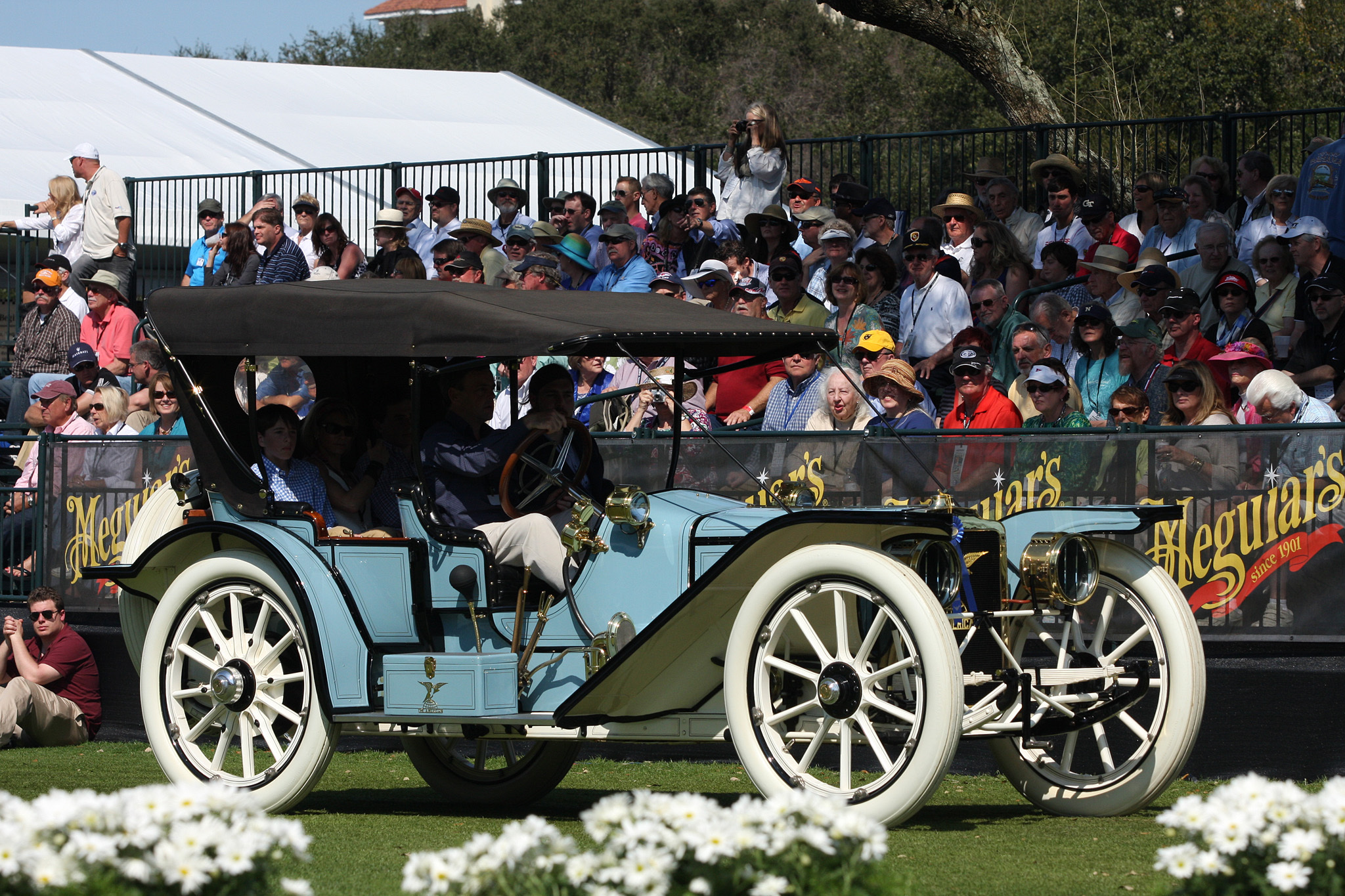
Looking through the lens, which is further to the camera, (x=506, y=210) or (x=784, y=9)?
(x=784, y=9)

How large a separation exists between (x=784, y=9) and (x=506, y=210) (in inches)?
1894

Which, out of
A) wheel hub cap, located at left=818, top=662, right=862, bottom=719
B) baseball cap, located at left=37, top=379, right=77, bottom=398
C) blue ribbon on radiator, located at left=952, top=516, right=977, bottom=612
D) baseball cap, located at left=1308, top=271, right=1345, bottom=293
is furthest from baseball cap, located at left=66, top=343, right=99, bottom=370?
wheel hub cap, located at left=818, top=662, right=862, bottom=719

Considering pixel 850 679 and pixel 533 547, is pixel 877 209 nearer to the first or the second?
pixel 533 547

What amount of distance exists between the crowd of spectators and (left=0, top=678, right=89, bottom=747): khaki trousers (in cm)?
186

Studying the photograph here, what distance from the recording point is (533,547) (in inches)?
279

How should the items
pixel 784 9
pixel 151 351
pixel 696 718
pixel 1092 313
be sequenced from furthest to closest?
pixel 784 9, pixel 151 351, pixel 1092 313, pixel 696 718

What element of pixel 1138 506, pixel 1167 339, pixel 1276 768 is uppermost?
pixel 1167 339

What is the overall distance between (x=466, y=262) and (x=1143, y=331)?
5635 mm

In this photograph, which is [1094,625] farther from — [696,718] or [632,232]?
[632,232]

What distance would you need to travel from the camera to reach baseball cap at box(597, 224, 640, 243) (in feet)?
44.8

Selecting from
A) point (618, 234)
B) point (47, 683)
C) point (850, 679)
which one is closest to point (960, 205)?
point (618, 234)

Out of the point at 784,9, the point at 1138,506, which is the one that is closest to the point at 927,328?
the point at 1138,506

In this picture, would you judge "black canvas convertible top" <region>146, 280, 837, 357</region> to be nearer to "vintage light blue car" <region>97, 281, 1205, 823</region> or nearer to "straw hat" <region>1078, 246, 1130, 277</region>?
"vintage light blue car" <region>97, 281, 1205, 823</region>

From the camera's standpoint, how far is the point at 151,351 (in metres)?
12.8
